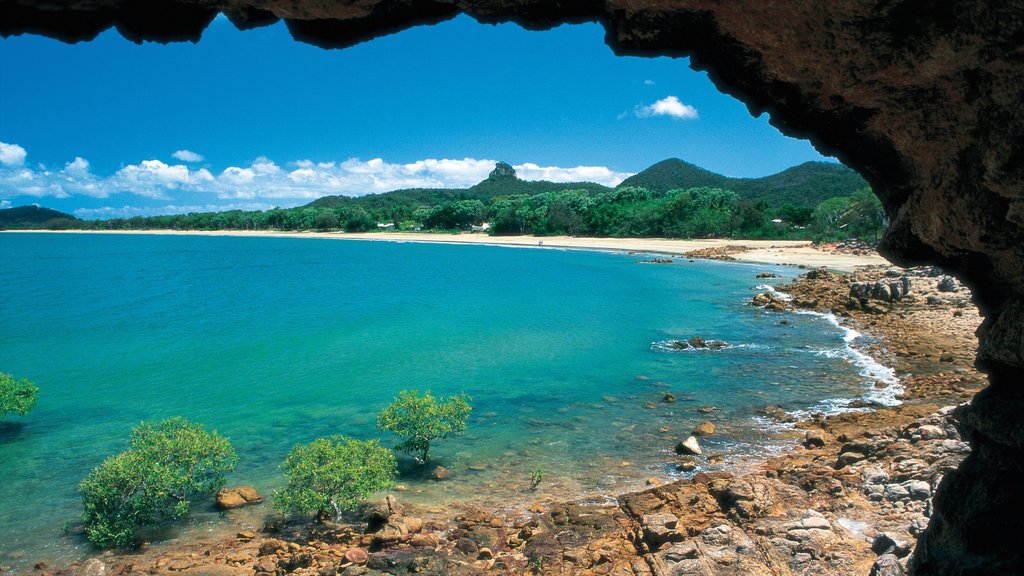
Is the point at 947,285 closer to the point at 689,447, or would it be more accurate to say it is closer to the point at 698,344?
the point at 698,344

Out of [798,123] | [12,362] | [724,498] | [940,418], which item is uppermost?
[798,123]

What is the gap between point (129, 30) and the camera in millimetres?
4113

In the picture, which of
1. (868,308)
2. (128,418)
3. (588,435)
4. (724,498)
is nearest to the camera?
(724,498)

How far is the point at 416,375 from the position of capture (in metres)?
24.3

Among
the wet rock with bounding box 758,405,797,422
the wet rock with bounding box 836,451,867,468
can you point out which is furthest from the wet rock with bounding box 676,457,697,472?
the wet rock with bounding box 758,405,797,422

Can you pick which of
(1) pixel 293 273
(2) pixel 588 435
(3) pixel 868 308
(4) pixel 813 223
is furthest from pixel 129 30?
(4) pixel 813 223

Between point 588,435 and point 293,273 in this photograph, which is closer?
point 588,435

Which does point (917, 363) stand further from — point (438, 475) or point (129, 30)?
point (129, 30)

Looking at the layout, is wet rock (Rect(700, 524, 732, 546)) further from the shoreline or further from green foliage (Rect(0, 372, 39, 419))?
the shoreline

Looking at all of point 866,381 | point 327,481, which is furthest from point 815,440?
point 327,481

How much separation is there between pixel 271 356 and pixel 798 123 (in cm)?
2738

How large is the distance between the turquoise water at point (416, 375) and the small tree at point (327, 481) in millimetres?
1205

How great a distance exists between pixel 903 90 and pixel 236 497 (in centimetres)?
1289

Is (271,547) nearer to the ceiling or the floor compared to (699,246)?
nearer to the floor
